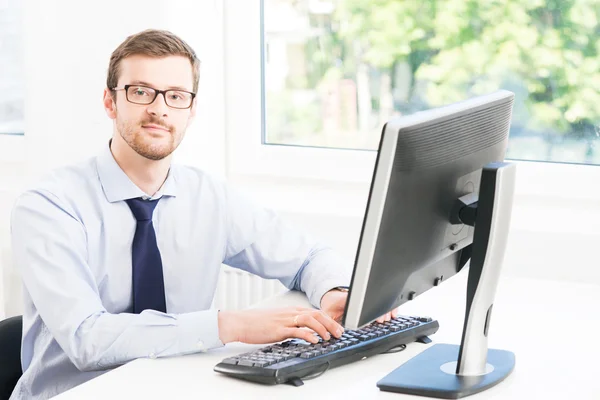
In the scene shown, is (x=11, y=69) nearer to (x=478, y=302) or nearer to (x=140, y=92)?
(x=140, y=92)

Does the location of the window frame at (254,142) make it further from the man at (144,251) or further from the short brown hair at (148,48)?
the short brown hair at (148,48)

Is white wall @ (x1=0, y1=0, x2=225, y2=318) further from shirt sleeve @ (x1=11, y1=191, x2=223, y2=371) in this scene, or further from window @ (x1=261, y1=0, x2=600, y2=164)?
shirt sleeve @ (x1=11, y1=191, x2=223, y2=371)

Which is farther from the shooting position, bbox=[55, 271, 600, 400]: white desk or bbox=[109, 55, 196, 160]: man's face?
bbox=[109, 55, 196, 160]: man's face

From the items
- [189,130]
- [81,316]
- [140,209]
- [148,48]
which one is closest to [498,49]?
[189,130]

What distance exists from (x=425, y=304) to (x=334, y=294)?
0.21m

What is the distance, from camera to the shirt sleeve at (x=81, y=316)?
5.20 ft

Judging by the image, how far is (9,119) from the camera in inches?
135

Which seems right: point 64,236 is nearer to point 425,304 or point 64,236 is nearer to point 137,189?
point 137,189

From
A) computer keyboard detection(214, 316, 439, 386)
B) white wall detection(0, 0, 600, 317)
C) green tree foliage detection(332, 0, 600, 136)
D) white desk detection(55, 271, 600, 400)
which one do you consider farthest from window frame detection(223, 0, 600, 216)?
computer keyboard detection(214, 316, 439, 386)

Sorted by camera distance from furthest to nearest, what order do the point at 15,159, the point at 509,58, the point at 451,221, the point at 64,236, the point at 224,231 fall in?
1. the point at 15,159
2. the point at 509,58
3. the point at 224,231
4. the point at 64,236
5. the point at 451,221

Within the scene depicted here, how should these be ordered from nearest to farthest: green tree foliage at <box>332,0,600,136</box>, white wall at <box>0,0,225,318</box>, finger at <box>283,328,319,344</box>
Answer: finger at <box>283,328,319,344</box> → green tree foliage at <box>332,0,600,136</box> → white wall at <box>0,0,225,318</box>

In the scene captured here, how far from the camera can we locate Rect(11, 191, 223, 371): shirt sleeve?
1.59 m

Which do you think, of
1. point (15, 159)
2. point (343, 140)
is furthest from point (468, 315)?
point (15, 159)

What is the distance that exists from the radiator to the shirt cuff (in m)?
1.23
